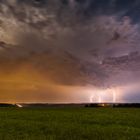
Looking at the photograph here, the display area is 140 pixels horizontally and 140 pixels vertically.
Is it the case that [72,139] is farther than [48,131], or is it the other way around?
[48,131]

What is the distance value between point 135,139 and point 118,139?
1.38 meters

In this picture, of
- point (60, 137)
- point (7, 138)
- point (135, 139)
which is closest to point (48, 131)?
point (60, 137)

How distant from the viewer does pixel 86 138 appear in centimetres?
2333

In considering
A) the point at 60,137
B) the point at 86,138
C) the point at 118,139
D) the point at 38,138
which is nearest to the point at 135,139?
the point at 118,139

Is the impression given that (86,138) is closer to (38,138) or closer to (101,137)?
(101,137)

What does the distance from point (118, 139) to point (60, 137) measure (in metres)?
4.62

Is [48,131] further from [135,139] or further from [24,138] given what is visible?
[135,139]

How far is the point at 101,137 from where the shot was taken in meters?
23.7

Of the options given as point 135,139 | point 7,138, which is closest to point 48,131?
point 7,138

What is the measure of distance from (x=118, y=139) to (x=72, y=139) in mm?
3609

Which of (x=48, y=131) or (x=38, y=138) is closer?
(x=38, y=138)

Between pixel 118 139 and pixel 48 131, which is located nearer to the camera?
pixel 118 139

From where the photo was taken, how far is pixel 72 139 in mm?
22375

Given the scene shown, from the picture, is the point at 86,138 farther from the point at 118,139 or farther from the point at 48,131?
the point at 48,131
